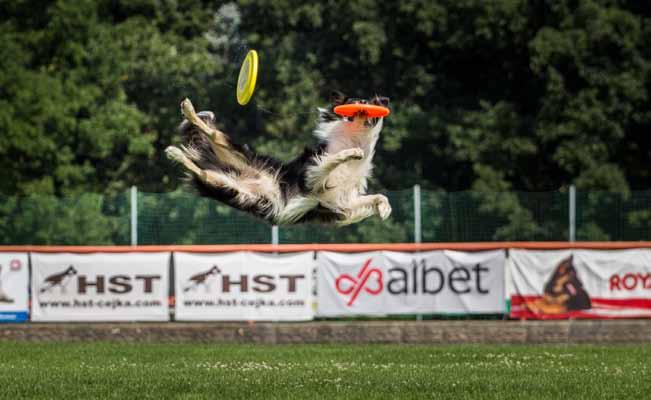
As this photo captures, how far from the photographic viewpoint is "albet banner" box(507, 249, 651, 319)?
65.5 feet

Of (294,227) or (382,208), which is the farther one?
(294,227)

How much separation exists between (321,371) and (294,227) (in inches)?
278

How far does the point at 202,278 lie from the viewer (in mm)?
20000

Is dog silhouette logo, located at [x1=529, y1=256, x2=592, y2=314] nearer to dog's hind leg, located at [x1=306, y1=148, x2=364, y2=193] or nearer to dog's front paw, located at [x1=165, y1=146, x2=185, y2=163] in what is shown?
dog's hind leg, located at [x1=306, y1=148, x2=364, y2=193]

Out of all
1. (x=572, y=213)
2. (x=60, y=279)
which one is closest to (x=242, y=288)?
(x=60, y=279)

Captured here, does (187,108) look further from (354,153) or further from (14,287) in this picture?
(14,287)

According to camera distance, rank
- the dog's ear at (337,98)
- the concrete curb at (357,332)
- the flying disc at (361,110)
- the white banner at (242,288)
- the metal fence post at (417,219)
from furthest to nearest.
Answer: the metal fence post at (417,219), the white banner at (242,288), the concrete curb at (357,332), the dog's ear at (337,98), the flying disc at (361,110)

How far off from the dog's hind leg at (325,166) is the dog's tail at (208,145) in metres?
0.69

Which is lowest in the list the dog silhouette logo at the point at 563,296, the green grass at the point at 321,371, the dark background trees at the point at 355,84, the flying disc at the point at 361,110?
the green grass at the point at 321,371

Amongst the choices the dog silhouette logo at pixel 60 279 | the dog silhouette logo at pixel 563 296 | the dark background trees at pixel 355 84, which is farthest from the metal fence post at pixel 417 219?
the dark background trees at pixel 355 84

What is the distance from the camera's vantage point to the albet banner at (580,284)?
786 inches

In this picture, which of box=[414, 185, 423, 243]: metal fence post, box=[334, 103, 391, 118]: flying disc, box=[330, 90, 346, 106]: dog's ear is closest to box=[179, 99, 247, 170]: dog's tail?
box=[330, 90, 346, 106]: dog's ear

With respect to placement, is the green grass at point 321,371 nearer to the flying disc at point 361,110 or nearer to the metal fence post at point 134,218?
the metal fence post at point 134,218

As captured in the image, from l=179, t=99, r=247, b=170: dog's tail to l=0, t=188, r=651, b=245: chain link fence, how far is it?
1141cm
